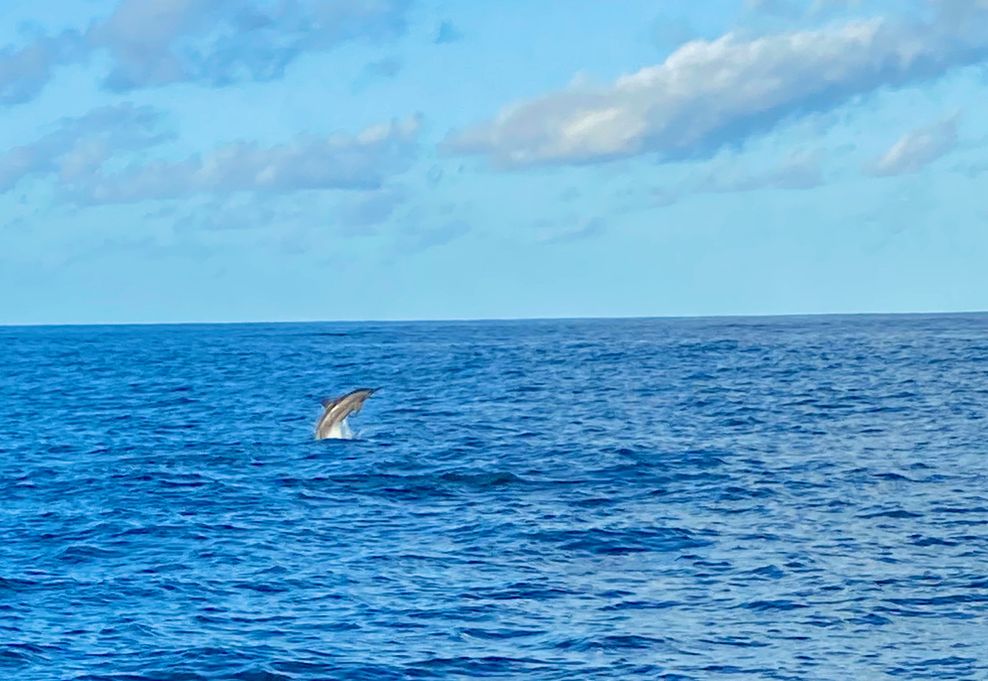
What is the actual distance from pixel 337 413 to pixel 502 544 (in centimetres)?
2120

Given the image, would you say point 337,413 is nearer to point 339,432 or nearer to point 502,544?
point 339,432

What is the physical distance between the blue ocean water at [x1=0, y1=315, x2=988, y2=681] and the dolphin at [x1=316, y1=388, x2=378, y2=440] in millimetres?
738

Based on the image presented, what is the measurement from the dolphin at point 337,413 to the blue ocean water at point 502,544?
74 cm

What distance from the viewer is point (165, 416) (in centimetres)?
6481

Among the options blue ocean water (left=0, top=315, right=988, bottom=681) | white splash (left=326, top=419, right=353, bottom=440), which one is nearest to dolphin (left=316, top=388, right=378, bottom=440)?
white splash (left=326, top=419, right=353, bottom=440)

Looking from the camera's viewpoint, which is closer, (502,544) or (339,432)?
(502,544)

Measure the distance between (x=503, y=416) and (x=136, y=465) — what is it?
21514 mm

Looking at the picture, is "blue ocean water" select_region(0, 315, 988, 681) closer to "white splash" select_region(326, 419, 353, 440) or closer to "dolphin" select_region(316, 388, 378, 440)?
"dolphin" select_region(316, 388, 378, 440)

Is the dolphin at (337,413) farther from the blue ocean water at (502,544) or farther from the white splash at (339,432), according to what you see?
the blue ocean water at (502,544)

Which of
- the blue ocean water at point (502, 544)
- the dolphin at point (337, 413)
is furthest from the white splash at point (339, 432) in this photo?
the blue ocean water at point (502, 544)

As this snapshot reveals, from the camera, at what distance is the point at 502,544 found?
30109 mm

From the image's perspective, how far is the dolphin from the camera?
48725 millimetres

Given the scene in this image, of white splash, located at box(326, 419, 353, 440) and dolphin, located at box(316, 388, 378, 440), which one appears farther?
white splash, located at box(326, 419, 353, 440)

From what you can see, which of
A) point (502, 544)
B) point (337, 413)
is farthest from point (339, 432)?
point (502, 544)
